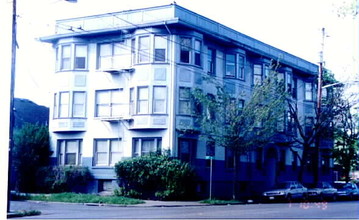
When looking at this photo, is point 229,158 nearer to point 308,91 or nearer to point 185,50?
point 185,50

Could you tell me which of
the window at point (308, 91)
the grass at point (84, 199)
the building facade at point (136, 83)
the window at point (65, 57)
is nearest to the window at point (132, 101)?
the building facade at point (136, 83)

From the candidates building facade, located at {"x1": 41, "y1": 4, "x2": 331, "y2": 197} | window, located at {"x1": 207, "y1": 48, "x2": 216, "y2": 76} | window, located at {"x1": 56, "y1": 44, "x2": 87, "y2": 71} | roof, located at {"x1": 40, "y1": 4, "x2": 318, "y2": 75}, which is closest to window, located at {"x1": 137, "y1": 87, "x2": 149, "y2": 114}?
building facade, located at {"x1": 41, "y1": 4, "x2": 331, "y2": 197}

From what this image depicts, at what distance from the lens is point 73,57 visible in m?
33.3

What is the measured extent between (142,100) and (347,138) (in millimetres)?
19271

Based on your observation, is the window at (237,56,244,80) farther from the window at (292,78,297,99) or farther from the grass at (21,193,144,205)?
the grass at (21,193,144,205)

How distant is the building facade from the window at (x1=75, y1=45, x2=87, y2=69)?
6 centimetres

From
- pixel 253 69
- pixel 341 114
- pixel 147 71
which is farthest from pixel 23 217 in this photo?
pixel 341 114

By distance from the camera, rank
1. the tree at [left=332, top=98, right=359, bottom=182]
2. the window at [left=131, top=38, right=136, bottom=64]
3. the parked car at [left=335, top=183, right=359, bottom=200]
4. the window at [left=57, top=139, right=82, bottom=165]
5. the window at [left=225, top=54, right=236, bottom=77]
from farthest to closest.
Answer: the parked car at [left=335, top=183, right=359, bottom=200] → the tree at [left=332, top=98, right=359, bottom=182] → the window at [left=225, top=54, right=236, bottom=77] → the window at [left=57, top=139, right=82, bottom=165] → the window at [left=131, top=38, right=136, bottom=64]

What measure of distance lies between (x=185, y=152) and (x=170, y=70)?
5.04 meters

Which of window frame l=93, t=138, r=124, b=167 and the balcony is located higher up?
the balcony

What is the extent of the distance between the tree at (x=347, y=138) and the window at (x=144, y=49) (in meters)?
14.9

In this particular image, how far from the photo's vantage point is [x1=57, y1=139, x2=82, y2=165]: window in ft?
109

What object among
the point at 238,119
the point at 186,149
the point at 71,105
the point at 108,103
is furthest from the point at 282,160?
the point at 71,105

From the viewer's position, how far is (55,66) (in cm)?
3409
